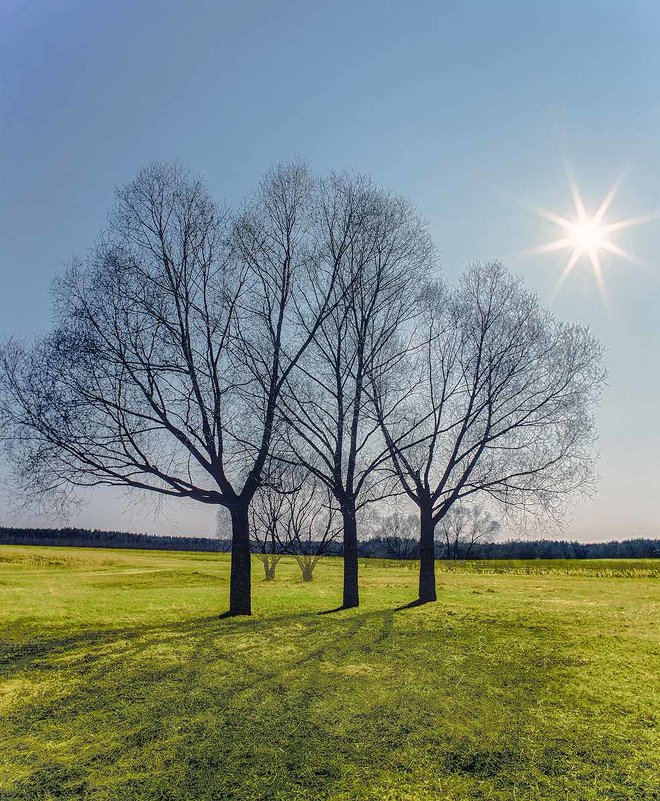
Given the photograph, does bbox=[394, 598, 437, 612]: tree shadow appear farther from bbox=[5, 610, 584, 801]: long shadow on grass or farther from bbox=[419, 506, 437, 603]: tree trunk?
bbox=[5, 610, 584, 801]: long shadow on grass

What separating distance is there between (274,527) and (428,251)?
27.3 metres

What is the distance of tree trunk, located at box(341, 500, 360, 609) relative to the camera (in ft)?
59.0

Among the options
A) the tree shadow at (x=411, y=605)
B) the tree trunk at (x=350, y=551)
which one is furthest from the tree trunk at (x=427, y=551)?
the tree trunk at (x=350, y=551)

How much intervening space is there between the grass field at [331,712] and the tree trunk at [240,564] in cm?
229

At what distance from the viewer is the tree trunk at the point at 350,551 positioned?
1797cm

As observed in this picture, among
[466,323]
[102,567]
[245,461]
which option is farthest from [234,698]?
[102,567]

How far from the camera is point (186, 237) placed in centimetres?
1700

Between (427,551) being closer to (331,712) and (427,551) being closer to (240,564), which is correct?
(240,564)

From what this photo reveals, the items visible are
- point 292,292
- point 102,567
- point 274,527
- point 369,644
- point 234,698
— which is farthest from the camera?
point 102,567

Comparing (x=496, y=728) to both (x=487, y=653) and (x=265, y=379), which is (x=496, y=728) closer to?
(x=487, y=653)

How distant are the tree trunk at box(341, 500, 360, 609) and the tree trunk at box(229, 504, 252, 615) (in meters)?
3.64

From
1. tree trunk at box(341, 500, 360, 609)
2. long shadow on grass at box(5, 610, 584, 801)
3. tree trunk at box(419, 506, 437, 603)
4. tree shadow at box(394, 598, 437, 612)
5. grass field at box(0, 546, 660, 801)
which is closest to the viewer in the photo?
grass field at box(0, 546, 660, 801)

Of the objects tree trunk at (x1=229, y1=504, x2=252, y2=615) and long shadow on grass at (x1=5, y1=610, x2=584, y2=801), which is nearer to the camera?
long shadow on grass at (x1=5, y1=610, x2=584, y2=801)

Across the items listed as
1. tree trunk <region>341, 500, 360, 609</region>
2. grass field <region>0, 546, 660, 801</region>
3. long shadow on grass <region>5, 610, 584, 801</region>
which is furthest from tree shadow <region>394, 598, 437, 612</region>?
long shadow on grass <region>5, 610, 584, 801</region>
